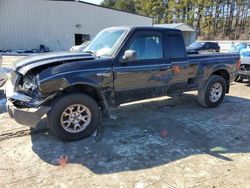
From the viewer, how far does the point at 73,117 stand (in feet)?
14.3

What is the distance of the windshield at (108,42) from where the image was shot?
479 cm

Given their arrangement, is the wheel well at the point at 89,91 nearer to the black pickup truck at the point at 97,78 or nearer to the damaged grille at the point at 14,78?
the black pickup truck at the point at 97,78

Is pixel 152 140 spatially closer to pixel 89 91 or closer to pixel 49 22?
pixel 89 91

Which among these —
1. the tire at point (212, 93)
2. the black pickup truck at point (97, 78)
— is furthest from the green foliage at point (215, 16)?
the black pickup truck at point (97, 78)

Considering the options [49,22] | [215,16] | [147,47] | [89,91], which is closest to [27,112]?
[89,91]

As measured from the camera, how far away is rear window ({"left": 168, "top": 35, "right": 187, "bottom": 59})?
18.0 feet

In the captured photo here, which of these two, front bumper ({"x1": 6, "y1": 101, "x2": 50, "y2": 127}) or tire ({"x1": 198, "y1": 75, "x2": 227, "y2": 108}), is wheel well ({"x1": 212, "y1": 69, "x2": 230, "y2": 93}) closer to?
tire ({"x1": 198, "y1": 75, "x2": 227, "y2": 108})

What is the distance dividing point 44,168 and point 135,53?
2.40m

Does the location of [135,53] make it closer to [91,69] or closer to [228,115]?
[91,69]

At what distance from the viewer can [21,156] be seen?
3.96 m

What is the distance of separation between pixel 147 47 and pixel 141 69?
50 centimetres

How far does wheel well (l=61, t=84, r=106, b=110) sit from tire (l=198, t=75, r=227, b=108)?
289 centimetres

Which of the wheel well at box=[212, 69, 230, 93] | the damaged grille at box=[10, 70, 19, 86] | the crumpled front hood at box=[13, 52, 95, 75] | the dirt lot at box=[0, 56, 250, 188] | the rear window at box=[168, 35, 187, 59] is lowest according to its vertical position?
the dirt lot at box=[0, 56, 250, 188]

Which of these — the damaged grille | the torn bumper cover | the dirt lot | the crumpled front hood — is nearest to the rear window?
the dirt lot
